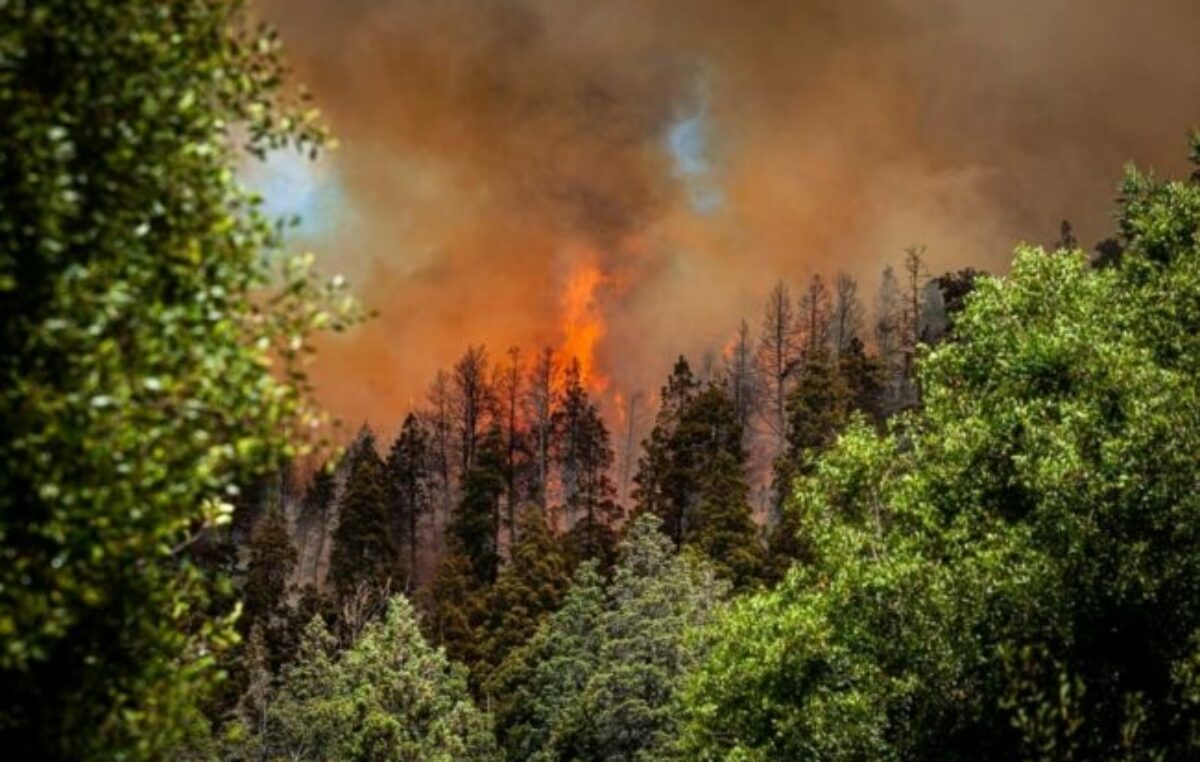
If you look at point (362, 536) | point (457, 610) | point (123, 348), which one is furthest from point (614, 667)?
point (362, 536)

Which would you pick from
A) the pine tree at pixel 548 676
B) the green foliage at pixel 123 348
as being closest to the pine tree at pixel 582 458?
the pine tree at pixel 548 676

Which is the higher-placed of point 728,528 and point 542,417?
point 542,417

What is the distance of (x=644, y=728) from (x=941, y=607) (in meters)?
27.0

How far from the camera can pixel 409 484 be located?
112625 millimetres

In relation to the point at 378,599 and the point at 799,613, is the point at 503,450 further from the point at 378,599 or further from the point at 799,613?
the point at 799,613

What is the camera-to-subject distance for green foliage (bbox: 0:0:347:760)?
30.6 ft

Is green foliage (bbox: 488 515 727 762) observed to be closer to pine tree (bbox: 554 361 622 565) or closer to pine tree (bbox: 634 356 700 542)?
pine tree (bbox: 634 356 700 542)

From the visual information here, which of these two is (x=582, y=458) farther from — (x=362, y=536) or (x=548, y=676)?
(x=548, y=676)

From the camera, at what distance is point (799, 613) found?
27672 millimetres

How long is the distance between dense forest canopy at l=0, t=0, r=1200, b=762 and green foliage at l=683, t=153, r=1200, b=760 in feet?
0.27

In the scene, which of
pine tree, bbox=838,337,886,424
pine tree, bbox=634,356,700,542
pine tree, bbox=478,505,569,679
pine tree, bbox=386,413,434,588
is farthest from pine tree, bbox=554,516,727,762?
pine tree, bbox=386,413,434,588

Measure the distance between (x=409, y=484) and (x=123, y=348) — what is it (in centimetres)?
10455

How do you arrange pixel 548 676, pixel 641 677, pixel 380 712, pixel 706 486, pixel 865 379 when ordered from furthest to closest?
pixel 865 379 → pixel 706 486 → pixel 548 676 → pixel 641 677 → pixel 380 712

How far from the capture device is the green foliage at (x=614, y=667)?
1828 inches
